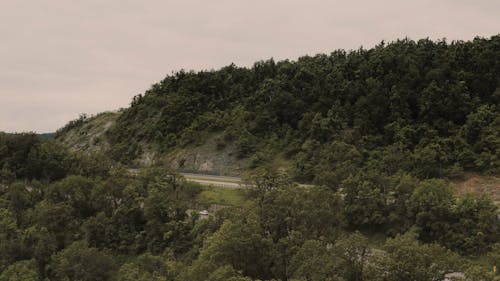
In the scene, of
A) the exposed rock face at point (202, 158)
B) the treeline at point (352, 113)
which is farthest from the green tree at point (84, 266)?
the exposed rock face at point (202, 158)

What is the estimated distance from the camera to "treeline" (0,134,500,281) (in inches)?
1046

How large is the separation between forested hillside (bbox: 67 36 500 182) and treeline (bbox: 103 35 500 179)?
0.13 meters

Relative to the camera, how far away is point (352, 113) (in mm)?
59531

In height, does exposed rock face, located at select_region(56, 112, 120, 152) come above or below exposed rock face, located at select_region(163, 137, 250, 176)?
above

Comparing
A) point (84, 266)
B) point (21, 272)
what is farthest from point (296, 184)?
point (21, 272)

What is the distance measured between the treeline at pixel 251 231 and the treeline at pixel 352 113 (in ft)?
25.5

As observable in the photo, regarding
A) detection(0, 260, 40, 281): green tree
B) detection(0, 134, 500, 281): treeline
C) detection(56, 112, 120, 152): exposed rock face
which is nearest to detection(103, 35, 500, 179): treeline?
detection(56, 112, 120, 152): exposed rock face

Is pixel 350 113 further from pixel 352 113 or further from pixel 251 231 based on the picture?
pixel 251 231

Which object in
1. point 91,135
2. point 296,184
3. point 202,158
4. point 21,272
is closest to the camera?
point 21,272

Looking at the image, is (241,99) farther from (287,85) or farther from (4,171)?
(4,171)

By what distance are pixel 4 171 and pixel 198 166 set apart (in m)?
24.6

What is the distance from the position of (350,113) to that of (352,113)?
0.83 feet

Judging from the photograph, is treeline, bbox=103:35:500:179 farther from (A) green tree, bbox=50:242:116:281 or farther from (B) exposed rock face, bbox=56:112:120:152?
(A) green tree, bbox=50:242:116:281

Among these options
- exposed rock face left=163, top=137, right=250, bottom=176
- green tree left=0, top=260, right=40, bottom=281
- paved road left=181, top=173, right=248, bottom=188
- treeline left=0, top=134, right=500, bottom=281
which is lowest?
green tree left=0, top=260, right=40, bottom=281
